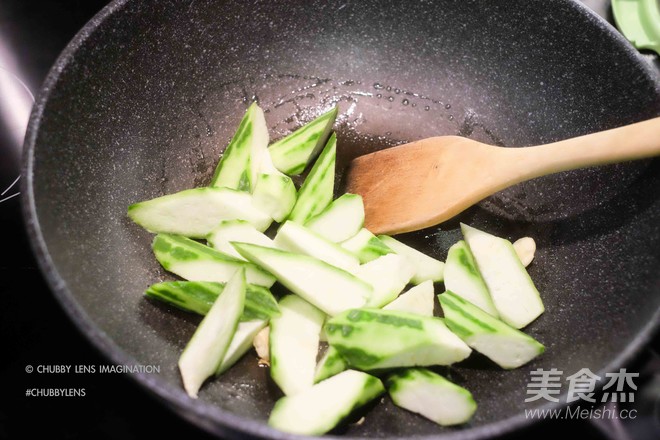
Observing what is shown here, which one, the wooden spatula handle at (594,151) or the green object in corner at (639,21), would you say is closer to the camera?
the wooden spatula handle at (594,151)

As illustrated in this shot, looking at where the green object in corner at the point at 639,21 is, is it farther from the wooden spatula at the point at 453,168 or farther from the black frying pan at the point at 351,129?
the wooden spatula at the point at 453,168

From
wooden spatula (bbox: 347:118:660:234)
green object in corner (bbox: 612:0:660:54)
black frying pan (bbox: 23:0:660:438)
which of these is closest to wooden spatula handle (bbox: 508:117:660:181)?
wooden spatula (bbox: 347:118:660:234)

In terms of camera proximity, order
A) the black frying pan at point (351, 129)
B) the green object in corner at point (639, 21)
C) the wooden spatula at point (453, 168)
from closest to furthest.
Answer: the black frying pan at point (351, 129), the wooden spatula at point (453, 168), the green object in corner at point (639, 21)

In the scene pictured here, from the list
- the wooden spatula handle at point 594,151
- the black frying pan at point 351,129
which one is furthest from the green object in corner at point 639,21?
the wooden spatula handle at point 594,151

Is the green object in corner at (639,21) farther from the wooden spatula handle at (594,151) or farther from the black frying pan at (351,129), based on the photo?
the wooden spatula handle at (594,151)

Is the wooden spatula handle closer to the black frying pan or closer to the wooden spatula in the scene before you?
the wooden spatula

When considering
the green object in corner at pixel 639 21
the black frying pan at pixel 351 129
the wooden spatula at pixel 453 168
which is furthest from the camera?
the green object in corner at pixel 639 21

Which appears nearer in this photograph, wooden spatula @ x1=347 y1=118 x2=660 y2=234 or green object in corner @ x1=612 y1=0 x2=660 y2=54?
wooden spatula @ x1=347 y1=118 x2=660 y2=234

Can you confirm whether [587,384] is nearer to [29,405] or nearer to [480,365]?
[480,365]
